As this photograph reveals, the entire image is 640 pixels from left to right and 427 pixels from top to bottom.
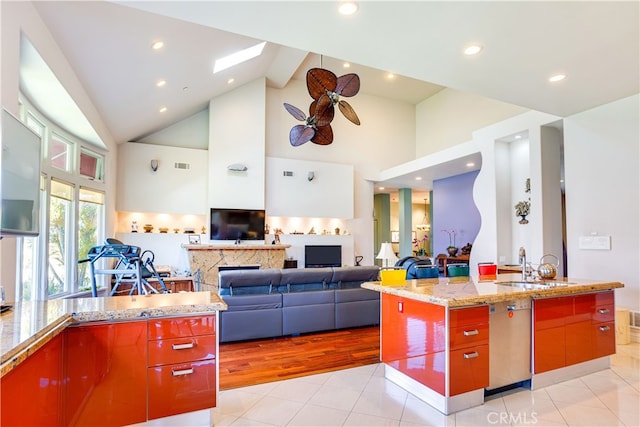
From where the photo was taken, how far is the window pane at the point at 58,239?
17.5 feet

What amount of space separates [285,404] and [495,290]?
1938 mm

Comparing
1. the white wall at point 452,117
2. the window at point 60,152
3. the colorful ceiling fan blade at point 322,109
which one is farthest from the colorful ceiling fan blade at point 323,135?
the white wall at point 452,117

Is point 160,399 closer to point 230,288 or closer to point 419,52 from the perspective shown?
point 230,288

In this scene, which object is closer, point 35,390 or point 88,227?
point 35,390

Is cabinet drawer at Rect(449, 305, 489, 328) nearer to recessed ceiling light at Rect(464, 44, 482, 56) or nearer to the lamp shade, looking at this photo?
the lamp shade

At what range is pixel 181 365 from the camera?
87.2 inches

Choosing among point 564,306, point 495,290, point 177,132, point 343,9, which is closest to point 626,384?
point 564,306

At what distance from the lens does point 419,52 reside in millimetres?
3201

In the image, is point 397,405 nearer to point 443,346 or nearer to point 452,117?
point 443,346

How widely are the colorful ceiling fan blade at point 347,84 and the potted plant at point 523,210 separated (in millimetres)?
3706

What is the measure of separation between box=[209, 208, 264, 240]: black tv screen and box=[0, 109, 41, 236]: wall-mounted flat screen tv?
6379 millimetres

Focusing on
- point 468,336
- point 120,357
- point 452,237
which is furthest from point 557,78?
point 452,237

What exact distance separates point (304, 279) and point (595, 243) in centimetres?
388

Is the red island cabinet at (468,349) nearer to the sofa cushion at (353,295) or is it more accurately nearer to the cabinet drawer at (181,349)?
the cabinet drawer at (181,349)
